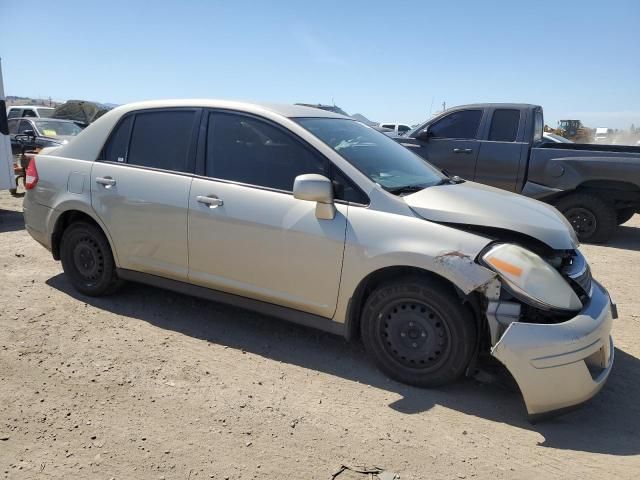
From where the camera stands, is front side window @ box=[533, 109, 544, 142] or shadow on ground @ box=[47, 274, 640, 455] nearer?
shadow on ground @ box=[47, 274, 640, 455]

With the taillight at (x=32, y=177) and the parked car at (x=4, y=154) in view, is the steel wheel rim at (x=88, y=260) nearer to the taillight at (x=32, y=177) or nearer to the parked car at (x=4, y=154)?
the taillight at (x=32, y=177)

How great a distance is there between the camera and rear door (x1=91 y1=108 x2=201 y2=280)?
→ 12.7ft

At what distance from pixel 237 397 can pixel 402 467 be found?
1083mm

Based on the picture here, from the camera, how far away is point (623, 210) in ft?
26.4

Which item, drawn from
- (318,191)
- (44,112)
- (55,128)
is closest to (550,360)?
(318,191)

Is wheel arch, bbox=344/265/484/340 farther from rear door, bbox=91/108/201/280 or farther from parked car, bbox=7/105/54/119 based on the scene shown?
parked car, bbox=7/105/54/119

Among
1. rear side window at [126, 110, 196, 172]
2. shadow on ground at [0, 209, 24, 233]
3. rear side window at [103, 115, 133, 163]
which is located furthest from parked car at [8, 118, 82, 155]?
rear side window at [126, 110, 196, 172]

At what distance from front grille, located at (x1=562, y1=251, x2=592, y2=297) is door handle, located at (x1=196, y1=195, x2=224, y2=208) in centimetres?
232

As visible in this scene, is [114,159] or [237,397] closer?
[237,397]

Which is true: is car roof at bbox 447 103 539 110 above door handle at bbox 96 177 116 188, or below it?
above

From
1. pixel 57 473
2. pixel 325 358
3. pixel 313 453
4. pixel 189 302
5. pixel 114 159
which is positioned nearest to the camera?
pixel 57 473

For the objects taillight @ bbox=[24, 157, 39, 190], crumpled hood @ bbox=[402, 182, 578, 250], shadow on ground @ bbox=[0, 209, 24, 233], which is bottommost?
shadow on ground @ bbox=[0, 209, 24, 233]

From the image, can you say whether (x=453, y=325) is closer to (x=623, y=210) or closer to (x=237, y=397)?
(x=237, y=397)

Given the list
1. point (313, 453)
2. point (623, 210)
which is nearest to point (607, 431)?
point (313, 453)
